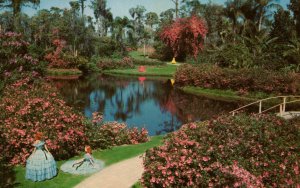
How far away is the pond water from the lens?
2845 cm

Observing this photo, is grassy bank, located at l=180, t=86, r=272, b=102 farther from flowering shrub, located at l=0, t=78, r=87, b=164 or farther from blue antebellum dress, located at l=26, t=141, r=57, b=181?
blue antebellum dress, located at l=26, t=141, r=57, b=181

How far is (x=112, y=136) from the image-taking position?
1875 centimetres

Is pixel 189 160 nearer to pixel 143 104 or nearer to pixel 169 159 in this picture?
pixel 169 159

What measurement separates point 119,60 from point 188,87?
25.8 meters

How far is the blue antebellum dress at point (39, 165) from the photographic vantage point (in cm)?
1288

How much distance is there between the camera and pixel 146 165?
37.9 ft

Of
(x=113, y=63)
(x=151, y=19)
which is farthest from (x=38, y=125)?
(x=151, y=19)

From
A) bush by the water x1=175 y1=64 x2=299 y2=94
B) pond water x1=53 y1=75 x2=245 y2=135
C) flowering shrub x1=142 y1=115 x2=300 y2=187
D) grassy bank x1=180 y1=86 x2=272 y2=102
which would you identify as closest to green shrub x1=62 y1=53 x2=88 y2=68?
pond water x1=53 y1=75 x2=245 y2=135

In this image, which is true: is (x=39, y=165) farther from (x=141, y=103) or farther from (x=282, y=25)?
(x=282, y=25)

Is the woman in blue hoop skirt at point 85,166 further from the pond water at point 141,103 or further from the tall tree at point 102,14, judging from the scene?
the tall tree at point 102,14

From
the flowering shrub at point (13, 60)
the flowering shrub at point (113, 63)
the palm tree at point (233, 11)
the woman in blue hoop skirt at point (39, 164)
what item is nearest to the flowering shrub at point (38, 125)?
the woman in blue hoop skirt at point (39, 164)

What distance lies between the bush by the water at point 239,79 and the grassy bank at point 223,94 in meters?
0.60

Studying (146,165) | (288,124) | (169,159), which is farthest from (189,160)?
(288,124)

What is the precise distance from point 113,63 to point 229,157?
5681 cm
